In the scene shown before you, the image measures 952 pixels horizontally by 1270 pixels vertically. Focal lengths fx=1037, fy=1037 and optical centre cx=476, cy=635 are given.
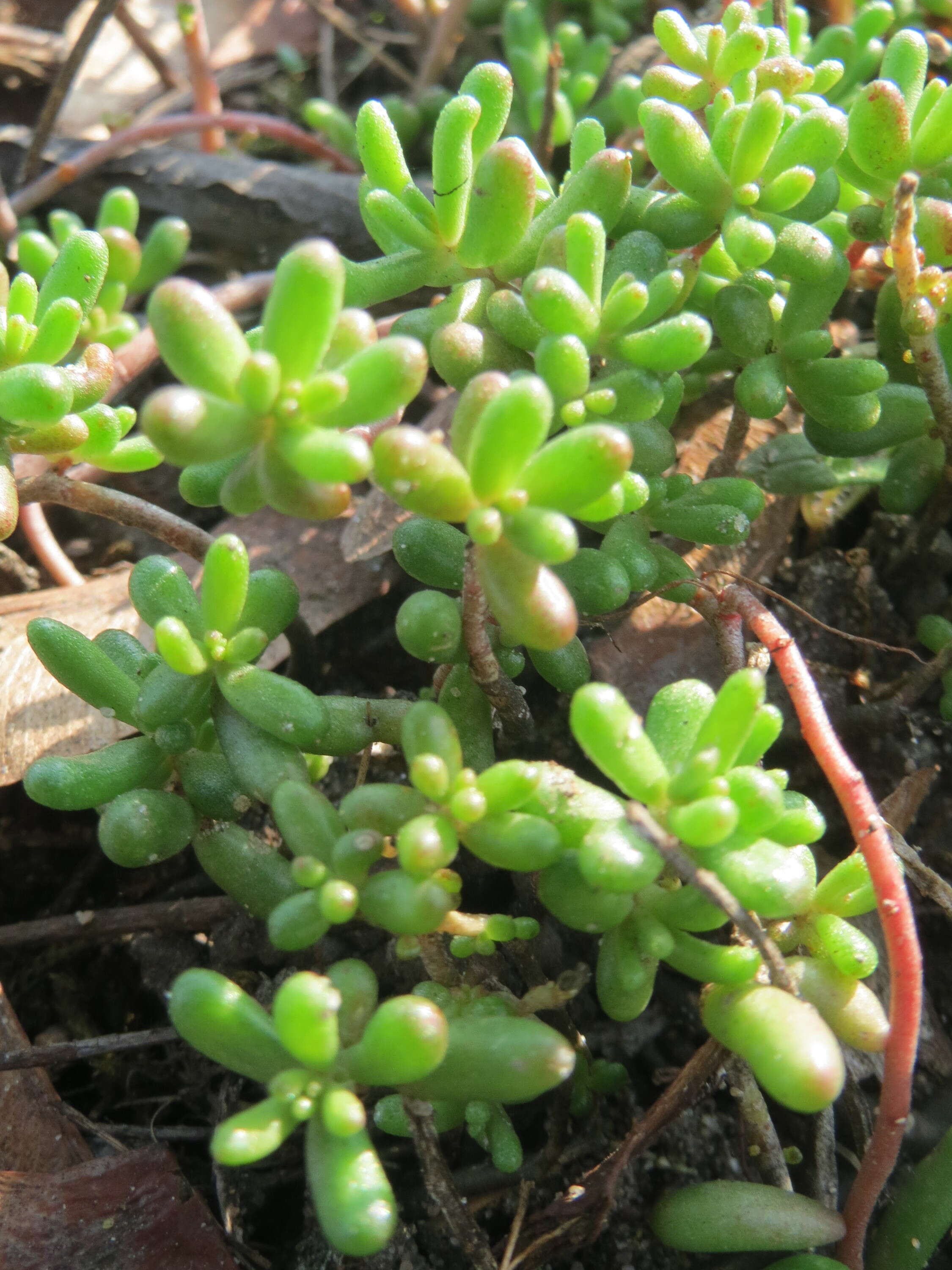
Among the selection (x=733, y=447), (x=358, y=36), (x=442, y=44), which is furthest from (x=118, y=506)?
(x=358, y=36)

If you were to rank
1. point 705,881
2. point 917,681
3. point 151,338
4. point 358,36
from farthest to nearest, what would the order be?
1. point 358,36
2. point 151,338
3. point 917,681
4. point 705,881

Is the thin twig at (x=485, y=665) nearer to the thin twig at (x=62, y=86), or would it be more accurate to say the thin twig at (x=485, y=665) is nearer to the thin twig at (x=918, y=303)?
the thin twig at (x=918, y=303)

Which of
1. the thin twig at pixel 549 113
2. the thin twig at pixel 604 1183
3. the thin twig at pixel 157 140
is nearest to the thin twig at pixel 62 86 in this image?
the thin twig at pixel 157 140

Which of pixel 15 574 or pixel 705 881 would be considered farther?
pixel 15 574

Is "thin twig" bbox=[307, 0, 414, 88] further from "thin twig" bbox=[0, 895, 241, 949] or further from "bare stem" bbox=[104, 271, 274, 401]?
"thin twig" bbox=[0, 895, 241, 949]

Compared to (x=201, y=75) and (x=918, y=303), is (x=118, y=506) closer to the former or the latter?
(x=918, y=303)

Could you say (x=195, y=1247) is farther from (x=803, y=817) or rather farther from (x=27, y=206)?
(x=27, y=206)

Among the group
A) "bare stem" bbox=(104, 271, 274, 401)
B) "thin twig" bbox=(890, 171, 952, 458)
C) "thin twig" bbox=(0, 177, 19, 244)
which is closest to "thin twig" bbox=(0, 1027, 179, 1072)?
"bare stem" bbox=(104, 271, 274, 401)
